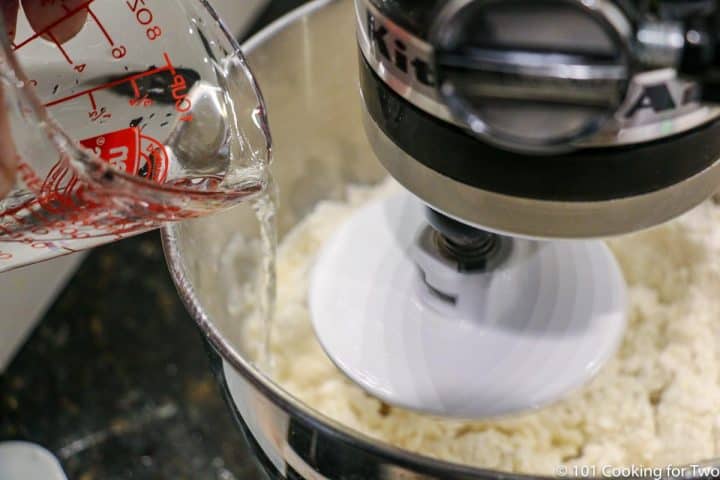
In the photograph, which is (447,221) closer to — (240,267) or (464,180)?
(464,180)

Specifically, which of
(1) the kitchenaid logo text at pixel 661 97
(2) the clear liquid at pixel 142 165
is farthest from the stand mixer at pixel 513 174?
(2) the clear liquid at pixel 142 165

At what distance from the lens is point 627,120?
44 centimetres

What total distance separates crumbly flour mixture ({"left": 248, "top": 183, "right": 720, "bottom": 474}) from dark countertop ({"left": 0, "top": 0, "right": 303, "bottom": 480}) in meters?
0.09

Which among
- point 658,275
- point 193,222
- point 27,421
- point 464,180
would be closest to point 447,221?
point 464,180

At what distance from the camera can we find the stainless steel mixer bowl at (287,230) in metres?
0.52

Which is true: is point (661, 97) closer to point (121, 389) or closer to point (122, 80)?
point (122, 80)

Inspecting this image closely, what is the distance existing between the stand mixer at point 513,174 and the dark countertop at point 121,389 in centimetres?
19

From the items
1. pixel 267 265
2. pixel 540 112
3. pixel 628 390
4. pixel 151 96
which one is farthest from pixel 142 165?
pixel 628 390

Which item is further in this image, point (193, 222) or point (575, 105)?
point (193, 222)

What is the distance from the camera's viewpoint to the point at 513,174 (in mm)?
471

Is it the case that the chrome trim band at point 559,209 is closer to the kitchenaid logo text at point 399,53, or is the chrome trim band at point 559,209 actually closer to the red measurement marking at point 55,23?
the kitchenaid logo text at point 399,53

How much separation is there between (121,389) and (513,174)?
52 cm

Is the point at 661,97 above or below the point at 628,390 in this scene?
above

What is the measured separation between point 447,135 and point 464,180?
3 cm
